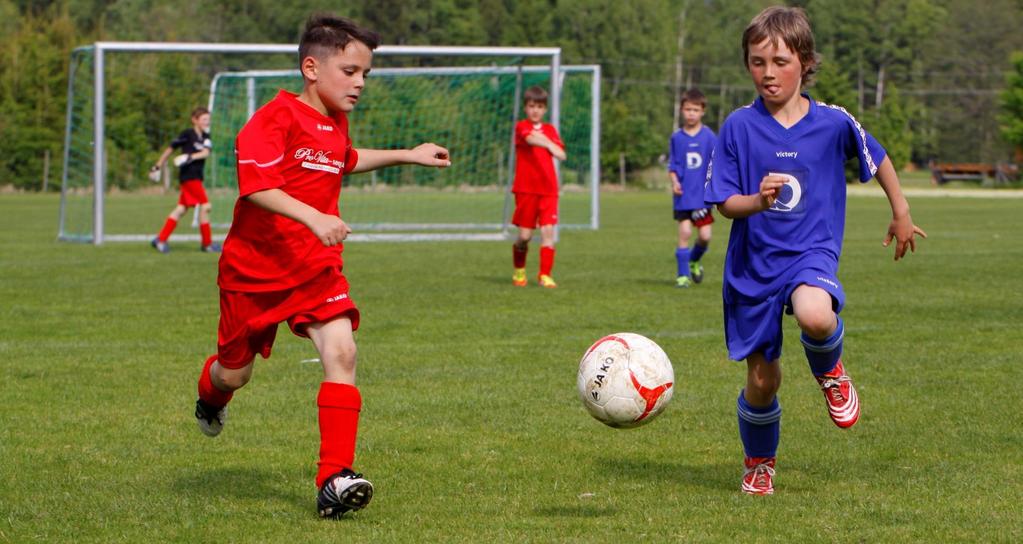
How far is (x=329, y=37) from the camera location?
185 inches

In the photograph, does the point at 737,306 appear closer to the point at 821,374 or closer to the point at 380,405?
the point at 821,374

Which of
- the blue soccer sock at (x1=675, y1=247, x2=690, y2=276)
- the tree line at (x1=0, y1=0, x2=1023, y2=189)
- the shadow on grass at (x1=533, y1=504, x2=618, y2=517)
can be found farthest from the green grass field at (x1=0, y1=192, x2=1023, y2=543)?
the tree line at (x1=0, y1=0, x2=1023, y2=189)

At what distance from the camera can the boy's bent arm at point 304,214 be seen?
4.12 m

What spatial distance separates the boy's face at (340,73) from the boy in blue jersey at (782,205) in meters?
1.29

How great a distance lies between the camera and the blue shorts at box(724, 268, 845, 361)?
4.57 meters

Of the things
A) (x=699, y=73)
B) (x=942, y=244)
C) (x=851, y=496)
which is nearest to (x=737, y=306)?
(x=851, y=496)

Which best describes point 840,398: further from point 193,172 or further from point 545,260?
point 193,172

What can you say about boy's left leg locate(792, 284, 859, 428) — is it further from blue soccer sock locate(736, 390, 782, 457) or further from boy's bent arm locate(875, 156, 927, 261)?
boy's bent arm locate(875, 156, 927, 261)

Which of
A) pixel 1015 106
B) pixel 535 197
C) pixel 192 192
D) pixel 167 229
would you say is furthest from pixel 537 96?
pixel 1015 106

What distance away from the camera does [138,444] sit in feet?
18.8

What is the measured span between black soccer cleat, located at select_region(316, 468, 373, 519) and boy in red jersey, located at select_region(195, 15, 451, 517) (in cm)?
4

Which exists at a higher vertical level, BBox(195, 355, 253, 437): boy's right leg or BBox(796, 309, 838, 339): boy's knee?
BBox(796, 309, 838, 339): boy's knee

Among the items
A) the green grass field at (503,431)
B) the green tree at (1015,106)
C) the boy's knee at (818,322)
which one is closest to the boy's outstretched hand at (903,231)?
the boy's knee at (818,322)

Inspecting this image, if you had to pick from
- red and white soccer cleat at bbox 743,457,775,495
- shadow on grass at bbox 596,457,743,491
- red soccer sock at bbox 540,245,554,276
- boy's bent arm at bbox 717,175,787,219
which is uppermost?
boy's bent arm at bbox 717,175,787,219
